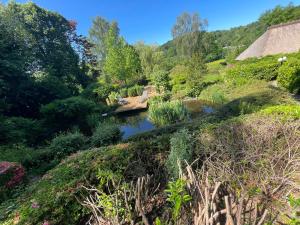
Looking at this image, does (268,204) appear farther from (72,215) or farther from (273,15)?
(273,15)

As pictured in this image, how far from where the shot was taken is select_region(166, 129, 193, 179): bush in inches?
147

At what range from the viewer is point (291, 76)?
1022 cm

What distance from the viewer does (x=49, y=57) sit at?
22.9 meters

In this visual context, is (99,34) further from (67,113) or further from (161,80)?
(67,113)

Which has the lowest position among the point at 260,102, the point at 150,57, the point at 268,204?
the point at 260,102

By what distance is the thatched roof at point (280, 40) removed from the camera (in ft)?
58.9

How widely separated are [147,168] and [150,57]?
27912mm

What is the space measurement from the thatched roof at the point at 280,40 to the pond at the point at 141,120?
11845mm

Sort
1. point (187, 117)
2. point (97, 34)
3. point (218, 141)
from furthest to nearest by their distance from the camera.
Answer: point (97, 34) < point (187, 117) < point (218, 141)

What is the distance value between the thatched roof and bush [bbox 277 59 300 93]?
892cm

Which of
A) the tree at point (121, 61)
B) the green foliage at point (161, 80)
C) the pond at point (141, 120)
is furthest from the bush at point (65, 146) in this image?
the tree at point (121, 61)

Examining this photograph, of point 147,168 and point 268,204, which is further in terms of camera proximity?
point 147,168

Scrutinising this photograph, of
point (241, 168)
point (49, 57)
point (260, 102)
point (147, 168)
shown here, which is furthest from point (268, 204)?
point (49, 57)

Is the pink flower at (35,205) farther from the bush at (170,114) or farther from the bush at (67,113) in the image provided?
the bush at (67,113)
